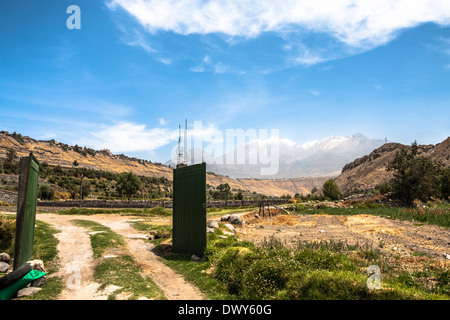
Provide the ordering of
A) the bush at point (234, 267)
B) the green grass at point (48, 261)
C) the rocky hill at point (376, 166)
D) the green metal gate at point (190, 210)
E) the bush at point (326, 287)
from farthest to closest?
the rocky hill at point (376, 166), the green metal gate at point (190, 210), the bush at point (234, 267), the green grass at point (48, 261), the bush at point (326, 287)

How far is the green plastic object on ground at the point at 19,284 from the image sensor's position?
5.96 m

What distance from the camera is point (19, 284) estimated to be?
6414 millimetres

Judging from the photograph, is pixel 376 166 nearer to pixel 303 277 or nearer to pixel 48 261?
pixel 303 277

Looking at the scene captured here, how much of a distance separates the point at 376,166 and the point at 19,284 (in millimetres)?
110621

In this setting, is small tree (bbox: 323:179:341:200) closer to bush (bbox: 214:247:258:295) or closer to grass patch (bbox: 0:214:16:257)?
bush (bbox: 214:247:258:295)

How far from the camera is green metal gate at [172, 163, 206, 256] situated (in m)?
10.3

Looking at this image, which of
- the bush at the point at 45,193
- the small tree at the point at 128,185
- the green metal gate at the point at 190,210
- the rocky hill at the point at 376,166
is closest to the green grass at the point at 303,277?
the green metal gate at the point at 190,210

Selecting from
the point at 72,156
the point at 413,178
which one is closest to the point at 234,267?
the point at 413,178

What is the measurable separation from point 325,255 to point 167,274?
445 centimetres

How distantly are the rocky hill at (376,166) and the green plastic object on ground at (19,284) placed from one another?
233ft

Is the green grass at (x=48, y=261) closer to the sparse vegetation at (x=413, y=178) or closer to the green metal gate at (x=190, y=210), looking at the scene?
the green metal gate at (x=190, y=210)

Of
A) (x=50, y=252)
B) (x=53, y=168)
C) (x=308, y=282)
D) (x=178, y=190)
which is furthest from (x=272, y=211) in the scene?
(x=53, y=168)

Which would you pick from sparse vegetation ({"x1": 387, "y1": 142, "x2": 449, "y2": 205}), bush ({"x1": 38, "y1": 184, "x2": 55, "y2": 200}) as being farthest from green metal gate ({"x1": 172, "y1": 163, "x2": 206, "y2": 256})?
bush ({"x1": 38, "y1": 184, "x2": 55, "y2": 200})
